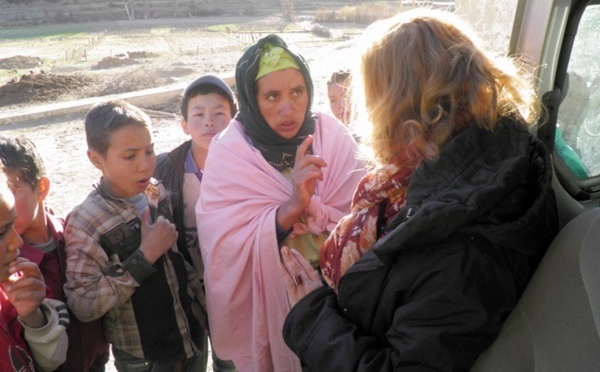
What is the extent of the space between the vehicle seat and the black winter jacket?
40 mm

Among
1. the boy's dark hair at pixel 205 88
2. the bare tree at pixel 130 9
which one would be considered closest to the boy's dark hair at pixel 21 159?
the boy's dark hair at pixel 205 88

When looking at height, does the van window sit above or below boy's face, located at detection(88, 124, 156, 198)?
above

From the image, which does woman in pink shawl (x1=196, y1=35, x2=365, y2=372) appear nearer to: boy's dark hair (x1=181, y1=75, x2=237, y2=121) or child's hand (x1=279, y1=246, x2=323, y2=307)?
child's hand (x1=279, y1=246, x2=323, y2=307)

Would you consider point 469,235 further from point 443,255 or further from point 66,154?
point 66,154

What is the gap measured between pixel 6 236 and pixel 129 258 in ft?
1.62

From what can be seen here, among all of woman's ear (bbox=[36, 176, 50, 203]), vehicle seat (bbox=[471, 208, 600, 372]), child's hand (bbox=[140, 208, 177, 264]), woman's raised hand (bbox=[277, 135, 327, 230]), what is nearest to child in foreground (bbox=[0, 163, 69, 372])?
woman's ear (bbox=[36, 176, 50, 203])

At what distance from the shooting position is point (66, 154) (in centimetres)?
A: 675

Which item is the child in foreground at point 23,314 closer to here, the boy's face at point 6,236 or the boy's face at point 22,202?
the boy's face at point 6,236

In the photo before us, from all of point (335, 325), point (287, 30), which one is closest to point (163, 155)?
point (335, 325)

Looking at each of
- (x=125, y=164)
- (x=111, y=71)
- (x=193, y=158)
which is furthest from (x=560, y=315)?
(x=111, y=71)

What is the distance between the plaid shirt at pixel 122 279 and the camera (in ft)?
6.19

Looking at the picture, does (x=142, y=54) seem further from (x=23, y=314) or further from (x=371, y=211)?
(x=371, y=211)

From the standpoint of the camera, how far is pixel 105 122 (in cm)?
212

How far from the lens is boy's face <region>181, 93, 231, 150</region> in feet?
8.59
